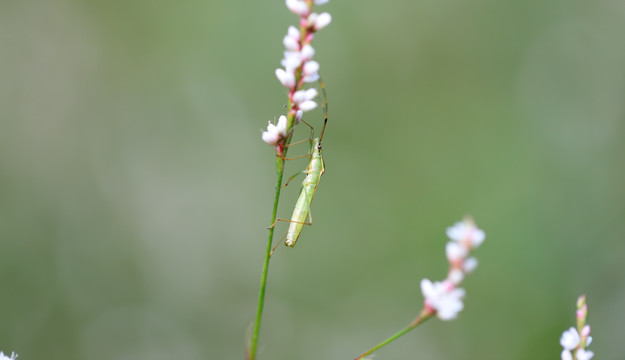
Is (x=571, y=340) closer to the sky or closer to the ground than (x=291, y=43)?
closer to the ground

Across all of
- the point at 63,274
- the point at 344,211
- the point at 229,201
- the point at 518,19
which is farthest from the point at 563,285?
A: the point at 63,274

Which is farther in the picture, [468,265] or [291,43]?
[291,43]

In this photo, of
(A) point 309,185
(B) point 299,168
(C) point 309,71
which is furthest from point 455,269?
(B) point 299,168

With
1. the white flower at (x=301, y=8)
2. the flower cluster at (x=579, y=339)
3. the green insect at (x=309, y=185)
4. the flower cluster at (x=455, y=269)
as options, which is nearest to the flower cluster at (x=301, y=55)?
the white flower at (x=301, y=8)

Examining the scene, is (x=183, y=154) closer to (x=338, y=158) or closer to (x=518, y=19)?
(x=338, y=158)

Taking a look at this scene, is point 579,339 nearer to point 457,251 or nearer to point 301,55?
point 457,251

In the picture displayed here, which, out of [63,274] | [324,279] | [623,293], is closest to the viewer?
[623,293]

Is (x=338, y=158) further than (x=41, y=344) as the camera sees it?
Yes
